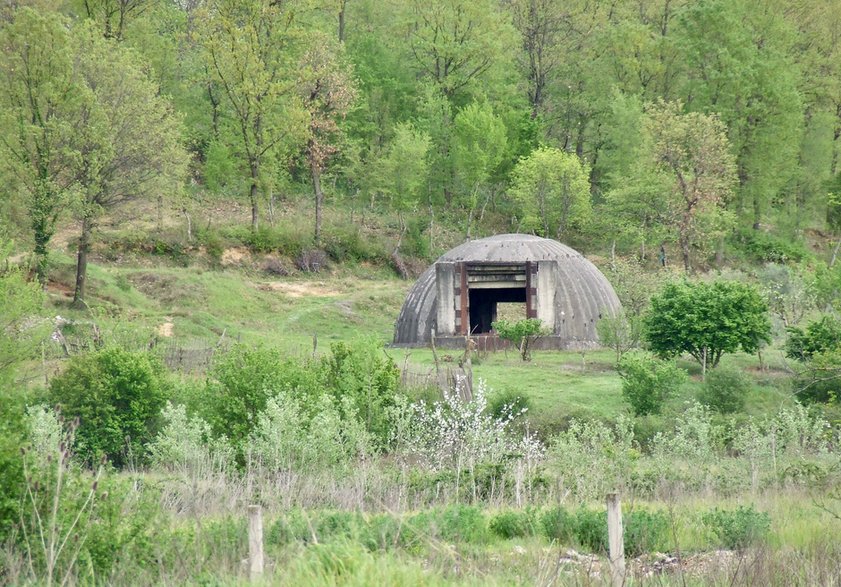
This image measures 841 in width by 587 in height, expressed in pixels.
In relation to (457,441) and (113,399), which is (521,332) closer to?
(457,441)

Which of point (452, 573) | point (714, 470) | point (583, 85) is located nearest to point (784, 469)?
point (714, 470)

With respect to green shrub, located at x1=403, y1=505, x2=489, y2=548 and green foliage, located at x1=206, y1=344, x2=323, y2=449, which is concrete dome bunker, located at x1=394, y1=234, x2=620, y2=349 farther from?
green shrub, located at x1=403, y1=505, x2=489, y2=548

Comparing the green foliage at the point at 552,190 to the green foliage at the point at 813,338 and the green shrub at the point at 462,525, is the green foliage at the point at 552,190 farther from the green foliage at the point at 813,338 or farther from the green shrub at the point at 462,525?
the green shrub at the point at 462,525

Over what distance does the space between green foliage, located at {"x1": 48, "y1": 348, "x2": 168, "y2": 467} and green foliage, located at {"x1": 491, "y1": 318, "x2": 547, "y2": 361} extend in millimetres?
17004

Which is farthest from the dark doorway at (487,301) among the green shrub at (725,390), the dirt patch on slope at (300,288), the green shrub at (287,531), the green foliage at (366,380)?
the green shrub at (287,531)

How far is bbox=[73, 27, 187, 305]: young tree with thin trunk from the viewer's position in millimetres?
40344

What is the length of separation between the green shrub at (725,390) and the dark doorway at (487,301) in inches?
573

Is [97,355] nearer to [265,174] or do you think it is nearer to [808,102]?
[265,174]

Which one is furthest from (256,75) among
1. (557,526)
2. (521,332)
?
(557,526)

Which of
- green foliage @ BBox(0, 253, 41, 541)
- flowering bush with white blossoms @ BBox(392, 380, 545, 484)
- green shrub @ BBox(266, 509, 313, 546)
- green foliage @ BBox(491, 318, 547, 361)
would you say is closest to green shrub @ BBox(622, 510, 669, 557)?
green shrub @ BBox(266, 509, 313, 546)

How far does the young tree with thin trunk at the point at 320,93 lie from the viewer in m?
57.1

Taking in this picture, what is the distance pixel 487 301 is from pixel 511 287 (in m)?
5.05

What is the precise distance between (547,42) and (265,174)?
27.6 m

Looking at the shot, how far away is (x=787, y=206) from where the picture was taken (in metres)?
72.4
